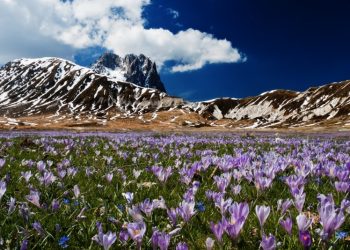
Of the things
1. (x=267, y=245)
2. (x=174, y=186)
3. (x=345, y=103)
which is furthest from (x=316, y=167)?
(x=345, y=103)

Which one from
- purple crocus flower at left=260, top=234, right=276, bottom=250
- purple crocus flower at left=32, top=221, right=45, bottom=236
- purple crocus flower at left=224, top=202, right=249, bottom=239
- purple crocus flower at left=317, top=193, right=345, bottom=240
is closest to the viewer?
purple crocus flower at left=260, top=234, right=276, bottom=250

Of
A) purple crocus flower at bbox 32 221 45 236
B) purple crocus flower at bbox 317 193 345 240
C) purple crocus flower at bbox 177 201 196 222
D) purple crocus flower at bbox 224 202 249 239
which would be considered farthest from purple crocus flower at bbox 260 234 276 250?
purple crocus flower at bbox 32 221 45 236

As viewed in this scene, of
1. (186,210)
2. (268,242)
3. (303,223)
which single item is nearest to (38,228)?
(186,210)

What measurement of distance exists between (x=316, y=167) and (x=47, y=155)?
22.4 feet

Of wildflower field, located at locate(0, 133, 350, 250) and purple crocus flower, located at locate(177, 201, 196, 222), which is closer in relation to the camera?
wildflower field, located at locate(0, 133, 350, 250)

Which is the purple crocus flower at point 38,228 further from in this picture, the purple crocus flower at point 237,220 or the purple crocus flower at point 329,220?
the purple crocus flower at point 329,220

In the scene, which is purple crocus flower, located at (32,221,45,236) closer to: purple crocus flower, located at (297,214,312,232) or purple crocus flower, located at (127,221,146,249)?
purple crocus flower, located at (127,221,146,249)

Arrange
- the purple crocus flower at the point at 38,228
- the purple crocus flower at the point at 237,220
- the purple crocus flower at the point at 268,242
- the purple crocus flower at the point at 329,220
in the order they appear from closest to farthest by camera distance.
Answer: the purple crocus flower at the point at 268,242 → the purple crocus flower at the point at 329,220 → the purple crocus flower at the point at 237,220 → the purple crocus flower at the point at 38,228

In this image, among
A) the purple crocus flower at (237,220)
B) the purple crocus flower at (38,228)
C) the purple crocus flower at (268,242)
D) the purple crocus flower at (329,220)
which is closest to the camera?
the purple crocus flower at (268,242)

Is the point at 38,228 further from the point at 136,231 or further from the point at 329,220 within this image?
the point at 329,220

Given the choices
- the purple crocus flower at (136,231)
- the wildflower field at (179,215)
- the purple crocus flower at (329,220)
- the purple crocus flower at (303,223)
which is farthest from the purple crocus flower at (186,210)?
the purple crocus flower at (329,220)

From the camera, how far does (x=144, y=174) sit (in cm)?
Answer: 686

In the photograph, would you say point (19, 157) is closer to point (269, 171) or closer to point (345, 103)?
point (269, 171)

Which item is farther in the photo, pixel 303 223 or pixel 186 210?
pixel 186 210
